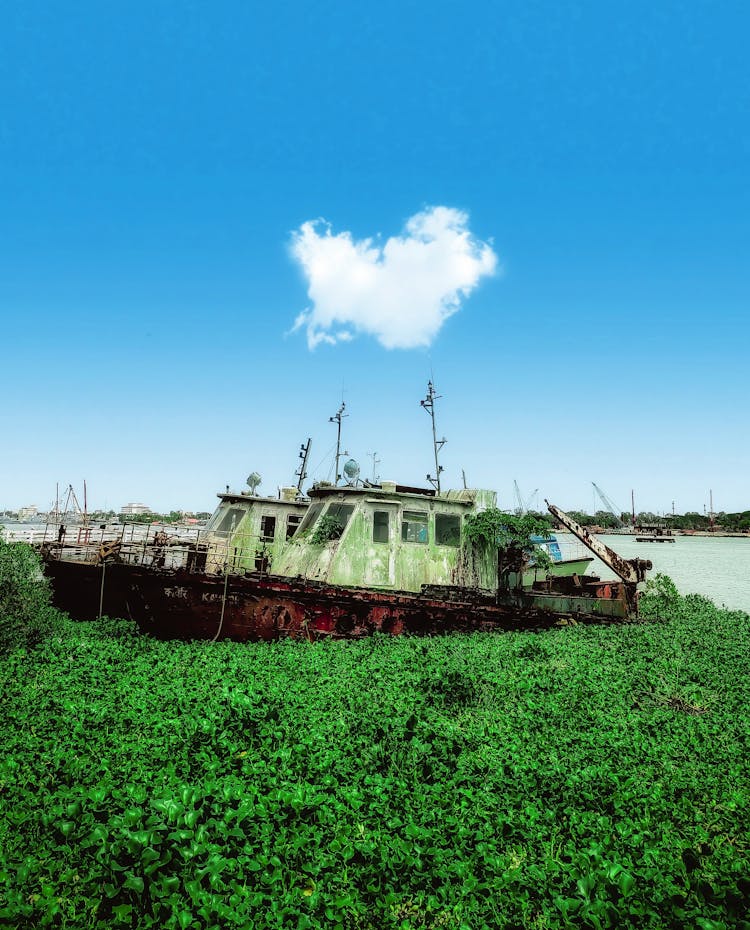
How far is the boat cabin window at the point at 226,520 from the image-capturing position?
57.0 ft

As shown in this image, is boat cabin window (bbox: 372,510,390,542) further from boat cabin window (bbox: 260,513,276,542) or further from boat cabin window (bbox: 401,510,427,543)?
boat cabin window (bbox: 260,513,276,542)

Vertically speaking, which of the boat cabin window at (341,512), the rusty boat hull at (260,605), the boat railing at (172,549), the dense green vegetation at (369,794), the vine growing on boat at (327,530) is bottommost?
the dense green vegetation at (369,794)

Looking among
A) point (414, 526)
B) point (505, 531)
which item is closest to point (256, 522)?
point (414, 526)

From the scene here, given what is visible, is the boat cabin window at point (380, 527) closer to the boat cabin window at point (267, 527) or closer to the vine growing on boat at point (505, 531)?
the vine growing on boat at point (505, 531)

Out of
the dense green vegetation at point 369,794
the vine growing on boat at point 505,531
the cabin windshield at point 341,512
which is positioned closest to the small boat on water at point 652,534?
the vine growing on boat at point 505,531

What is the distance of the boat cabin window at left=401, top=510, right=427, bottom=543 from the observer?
47.3 ft

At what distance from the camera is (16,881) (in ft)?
13.8

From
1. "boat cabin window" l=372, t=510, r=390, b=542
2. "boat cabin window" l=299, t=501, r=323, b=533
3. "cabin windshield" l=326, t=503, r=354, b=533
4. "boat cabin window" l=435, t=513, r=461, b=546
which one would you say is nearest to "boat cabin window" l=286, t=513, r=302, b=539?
"boat cabin window" l=299, t=501, r=323, b=533

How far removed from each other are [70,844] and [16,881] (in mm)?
493

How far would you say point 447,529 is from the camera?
14.7 meters

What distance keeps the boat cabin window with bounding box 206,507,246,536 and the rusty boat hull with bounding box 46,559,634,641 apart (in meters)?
4.03

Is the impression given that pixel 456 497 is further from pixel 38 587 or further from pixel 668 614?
pixel 38 587

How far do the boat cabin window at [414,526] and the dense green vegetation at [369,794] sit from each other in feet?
15.4

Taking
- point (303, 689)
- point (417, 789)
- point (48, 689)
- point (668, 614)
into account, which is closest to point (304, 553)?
point (303, 689)
